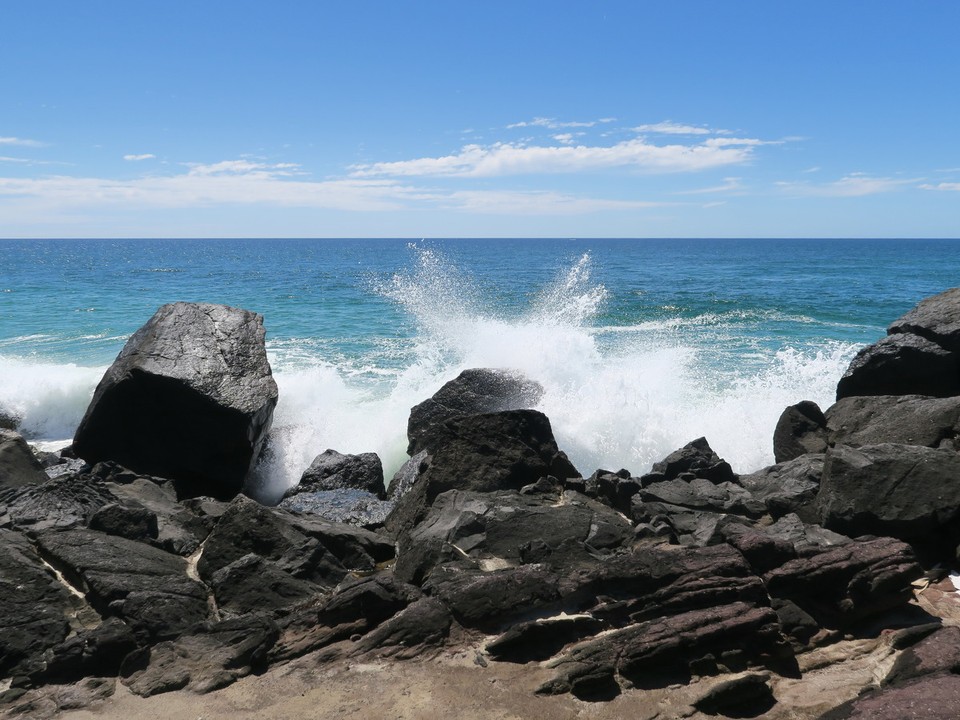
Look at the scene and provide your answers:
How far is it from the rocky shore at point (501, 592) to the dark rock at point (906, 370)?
200 centimetres

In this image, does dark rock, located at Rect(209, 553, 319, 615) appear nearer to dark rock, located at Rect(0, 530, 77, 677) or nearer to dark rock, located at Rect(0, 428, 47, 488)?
dark rock, located at Rect(0, 530, 77, 677)

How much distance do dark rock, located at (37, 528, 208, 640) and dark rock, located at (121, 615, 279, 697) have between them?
0.22 meters

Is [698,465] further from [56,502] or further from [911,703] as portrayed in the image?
[56,502]

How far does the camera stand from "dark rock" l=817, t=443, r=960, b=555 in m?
6.47

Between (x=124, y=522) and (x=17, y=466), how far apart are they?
2.80 m

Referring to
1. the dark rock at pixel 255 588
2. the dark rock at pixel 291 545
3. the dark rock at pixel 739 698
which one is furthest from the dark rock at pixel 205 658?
the dark rock at pixel 739 698

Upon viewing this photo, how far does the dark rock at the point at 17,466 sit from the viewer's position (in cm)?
837

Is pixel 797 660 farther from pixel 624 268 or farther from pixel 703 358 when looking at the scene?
pixel 624 268

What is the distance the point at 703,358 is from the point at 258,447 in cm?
1193

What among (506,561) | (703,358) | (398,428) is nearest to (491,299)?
(703,358)

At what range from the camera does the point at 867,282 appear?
42.6 m

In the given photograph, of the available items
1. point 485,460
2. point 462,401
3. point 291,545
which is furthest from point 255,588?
point 462,401

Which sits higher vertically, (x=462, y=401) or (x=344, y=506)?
(x=462, y=401)

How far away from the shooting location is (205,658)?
5238 millimetres
